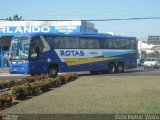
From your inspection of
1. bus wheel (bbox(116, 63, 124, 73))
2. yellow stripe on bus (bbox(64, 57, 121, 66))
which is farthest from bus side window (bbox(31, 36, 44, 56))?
bus wheel (bbox(116, 63, 124, 73))

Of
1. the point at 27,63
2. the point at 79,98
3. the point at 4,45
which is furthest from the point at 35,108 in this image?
the point at 4,45

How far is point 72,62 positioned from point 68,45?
4.64 ft

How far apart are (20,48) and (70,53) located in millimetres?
4515

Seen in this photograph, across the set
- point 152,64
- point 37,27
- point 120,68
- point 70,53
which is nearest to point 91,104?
point 70,53

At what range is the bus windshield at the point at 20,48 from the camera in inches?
1260

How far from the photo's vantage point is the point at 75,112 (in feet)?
40.4

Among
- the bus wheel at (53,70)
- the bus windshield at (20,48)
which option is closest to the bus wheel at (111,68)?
the bus wheel at (53,70)

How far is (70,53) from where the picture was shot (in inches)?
1384

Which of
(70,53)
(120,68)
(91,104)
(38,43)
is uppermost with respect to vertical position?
(38,43)

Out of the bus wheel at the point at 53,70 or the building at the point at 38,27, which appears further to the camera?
the building at the point at 38,27

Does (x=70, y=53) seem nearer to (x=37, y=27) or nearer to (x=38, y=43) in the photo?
(x=38, y=43)

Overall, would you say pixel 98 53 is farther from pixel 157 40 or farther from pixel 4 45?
pixel 157 40

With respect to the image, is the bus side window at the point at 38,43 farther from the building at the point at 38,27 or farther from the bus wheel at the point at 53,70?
the building at the point at 38,27

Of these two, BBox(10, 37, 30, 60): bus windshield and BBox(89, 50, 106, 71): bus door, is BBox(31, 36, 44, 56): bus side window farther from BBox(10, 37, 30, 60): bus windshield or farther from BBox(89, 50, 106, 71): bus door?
BBox(89, 50, 106, 71): bus door
